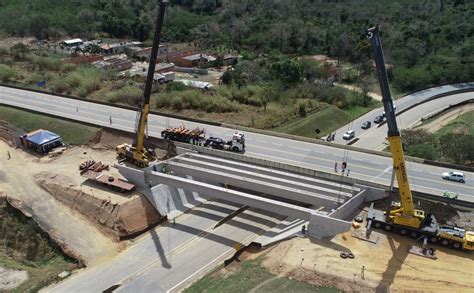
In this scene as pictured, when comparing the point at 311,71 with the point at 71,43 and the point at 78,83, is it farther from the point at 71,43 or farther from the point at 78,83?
the point at 71,43

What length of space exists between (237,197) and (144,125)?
46.3 ft

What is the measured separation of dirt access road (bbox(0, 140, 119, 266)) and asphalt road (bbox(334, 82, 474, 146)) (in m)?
37.5

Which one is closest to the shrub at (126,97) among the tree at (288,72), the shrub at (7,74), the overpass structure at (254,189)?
the overpass structure at (254,189)

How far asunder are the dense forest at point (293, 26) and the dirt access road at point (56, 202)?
7624 centimetres

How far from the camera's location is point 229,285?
34656 millimetres

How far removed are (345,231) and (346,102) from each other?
50.0 m

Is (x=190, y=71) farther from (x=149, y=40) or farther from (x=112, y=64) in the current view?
(x=149, y=40)

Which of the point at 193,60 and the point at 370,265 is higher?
the point at 193,60

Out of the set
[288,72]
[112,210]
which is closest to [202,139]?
[112,210]

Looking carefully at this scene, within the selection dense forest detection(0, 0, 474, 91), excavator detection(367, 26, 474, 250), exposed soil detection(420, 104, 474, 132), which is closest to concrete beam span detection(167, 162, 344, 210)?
excavator detection(367, 26, 474, 250)

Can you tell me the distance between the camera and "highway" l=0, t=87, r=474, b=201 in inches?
1853

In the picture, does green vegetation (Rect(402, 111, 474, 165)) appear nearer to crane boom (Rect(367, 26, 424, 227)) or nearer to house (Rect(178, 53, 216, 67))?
crane boom (Rect(367, 26, 424, 227))

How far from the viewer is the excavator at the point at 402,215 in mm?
35844

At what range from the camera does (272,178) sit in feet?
155
